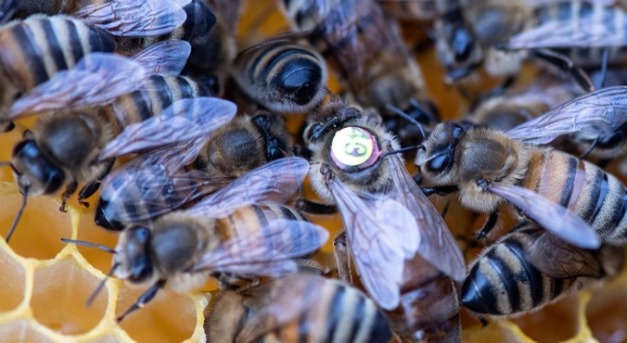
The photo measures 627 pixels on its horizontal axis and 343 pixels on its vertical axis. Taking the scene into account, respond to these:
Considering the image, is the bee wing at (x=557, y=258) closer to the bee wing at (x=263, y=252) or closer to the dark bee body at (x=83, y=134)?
the bee wing at (x=263, y=252)

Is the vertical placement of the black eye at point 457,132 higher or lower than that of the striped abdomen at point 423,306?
higher

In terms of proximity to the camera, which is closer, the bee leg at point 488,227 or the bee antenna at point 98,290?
the bee antenna at point 98,290

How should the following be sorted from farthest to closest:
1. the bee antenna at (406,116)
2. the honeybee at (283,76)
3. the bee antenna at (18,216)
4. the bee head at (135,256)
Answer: the bee antenna at (406,116) < the honeybee at (283,76) < the bee antenna at (18,216) < the bee head at (135,256)

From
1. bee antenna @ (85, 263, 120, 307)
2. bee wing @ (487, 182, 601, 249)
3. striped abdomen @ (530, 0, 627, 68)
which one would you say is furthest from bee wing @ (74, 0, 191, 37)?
striped abdomen @ (530, 0, 627, 68)

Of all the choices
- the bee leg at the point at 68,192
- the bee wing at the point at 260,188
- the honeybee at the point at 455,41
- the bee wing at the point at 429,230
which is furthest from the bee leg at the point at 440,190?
the bee leg at the point at 68,192

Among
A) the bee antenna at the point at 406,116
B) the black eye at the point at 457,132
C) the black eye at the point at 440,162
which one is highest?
the black eye at the point at 457,132
